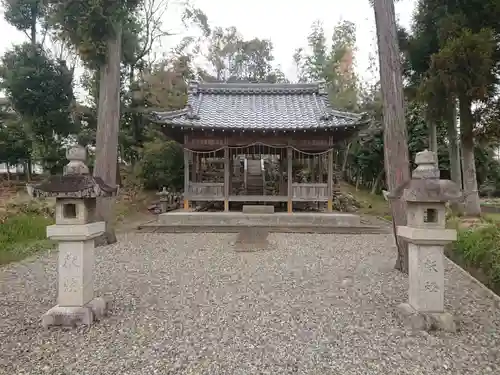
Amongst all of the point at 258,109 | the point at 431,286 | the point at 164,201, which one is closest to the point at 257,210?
the point at 258,109

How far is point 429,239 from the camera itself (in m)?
3.22

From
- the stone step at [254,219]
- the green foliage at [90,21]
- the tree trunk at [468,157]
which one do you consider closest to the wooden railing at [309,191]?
the stone step at [254,219]

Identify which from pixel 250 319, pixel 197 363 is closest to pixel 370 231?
Answer: pixel 250 319

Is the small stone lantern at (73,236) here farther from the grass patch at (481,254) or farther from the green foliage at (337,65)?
the green foliage at (337,65)

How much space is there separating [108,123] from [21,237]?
124 inches

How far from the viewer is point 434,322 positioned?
318cm

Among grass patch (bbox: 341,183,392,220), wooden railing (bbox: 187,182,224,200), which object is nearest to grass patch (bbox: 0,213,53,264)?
wooden railing (bbox: 187,182,224,200)

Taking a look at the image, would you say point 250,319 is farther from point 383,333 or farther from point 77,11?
point 77,11

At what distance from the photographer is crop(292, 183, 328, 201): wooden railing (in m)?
11.0

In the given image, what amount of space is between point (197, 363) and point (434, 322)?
84.9 inches

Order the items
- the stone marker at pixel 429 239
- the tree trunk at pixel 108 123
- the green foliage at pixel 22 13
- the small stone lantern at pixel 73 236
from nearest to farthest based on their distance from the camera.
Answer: the stone marker at pixel 429 239 < the small stone lantern at pixel 73 236 < the tree trunk at pixel 108 123 < the green foliage at pixel 22 13

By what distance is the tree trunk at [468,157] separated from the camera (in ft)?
30.1

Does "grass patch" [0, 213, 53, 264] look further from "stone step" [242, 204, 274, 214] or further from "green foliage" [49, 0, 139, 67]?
"stone step" [242, 204, 274, 214]

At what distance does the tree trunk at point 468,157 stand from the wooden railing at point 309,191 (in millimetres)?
3830
